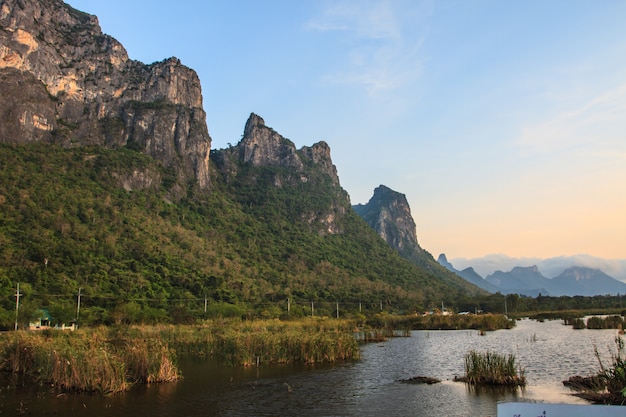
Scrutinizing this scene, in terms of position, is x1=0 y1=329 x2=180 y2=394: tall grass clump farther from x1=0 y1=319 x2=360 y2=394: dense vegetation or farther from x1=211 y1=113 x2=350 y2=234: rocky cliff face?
x1=211 y1=113 x2=350 y2=234: rocky cliff face

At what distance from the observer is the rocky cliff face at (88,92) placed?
96250 mm

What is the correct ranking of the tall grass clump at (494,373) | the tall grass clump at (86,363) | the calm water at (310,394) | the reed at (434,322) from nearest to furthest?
the calm water at (310,394)
the tall grass clump at (86,363)
the tall grass clump at (494,373)
the reed at (434,322)

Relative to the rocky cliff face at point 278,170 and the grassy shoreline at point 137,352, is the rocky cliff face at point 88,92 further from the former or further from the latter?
the grassy shoreline at point 137,352

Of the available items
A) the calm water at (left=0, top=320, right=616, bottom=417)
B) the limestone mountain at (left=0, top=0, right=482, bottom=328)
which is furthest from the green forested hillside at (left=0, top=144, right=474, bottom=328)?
the calm water at (left=0, top=320, right=616, bottom=417)

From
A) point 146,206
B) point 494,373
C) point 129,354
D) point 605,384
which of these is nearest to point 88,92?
point 146,206

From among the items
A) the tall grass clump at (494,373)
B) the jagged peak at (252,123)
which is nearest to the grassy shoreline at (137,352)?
the tall grass clump at (494,373)

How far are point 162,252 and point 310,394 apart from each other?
6558 cm

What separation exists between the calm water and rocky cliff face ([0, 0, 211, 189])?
283ft

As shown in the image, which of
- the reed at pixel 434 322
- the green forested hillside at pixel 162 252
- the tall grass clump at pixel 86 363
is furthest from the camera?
the reed at pixel 434 322

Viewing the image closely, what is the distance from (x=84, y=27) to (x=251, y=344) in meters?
126

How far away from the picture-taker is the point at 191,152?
131m

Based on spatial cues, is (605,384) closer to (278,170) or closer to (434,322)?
(434,322)

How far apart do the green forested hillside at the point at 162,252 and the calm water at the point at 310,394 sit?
1008 inches

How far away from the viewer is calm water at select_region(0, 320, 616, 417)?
1766cm
